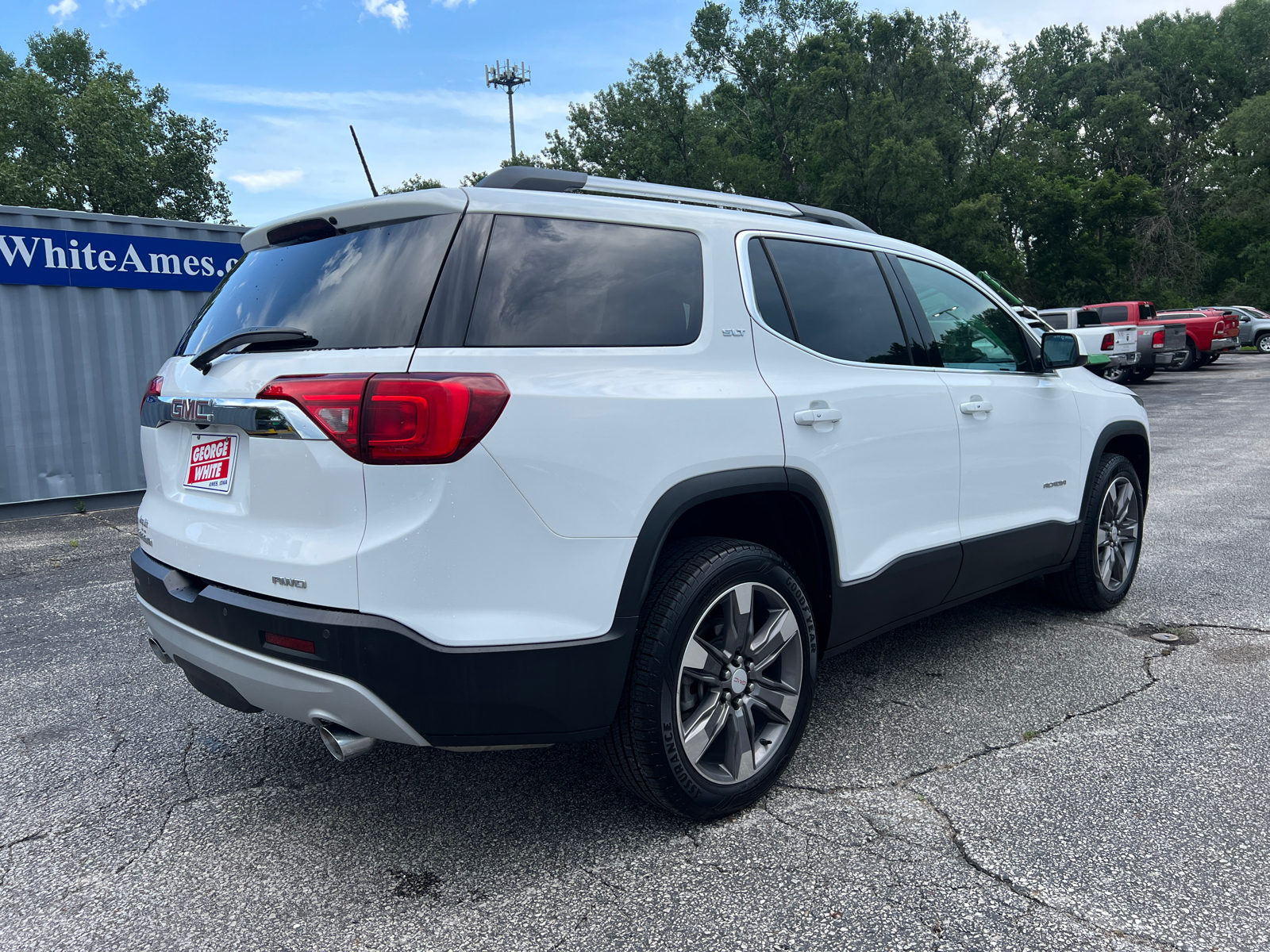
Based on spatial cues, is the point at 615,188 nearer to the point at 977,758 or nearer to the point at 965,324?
the point at 965,324

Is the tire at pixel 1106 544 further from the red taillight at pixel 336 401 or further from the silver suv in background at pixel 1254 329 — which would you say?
the silver suv in background at pixel 1254 329

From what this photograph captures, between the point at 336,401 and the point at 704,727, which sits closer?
the point at 336,401

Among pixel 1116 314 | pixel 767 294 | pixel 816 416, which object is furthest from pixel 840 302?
pixel 1116 314

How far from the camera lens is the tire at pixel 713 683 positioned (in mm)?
2484

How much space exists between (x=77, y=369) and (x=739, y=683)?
911 cm

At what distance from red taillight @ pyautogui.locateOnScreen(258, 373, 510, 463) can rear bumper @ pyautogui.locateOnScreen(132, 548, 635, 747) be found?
1.33 feet

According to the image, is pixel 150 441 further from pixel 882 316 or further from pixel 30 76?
pixel 30 76

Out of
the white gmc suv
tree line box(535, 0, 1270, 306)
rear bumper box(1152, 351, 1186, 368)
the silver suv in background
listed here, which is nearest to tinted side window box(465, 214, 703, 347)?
the white gmc suv

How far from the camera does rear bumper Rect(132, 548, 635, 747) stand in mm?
2186

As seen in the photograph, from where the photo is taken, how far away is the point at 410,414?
2.15 meters

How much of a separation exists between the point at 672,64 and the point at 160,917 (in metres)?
40.5

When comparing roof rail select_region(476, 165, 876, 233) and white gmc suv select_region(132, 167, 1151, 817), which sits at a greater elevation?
roof rail select_region(476, 165, 876, 233)

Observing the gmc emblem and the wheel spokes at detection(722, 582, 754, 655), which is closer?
the gmc emblem

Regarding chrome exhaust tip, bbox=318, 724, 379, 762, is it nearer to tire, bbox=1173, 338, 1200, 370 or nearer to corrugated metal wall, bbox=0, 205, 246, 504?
corrugated metal wall, bbox=0, 205, 246, 504
